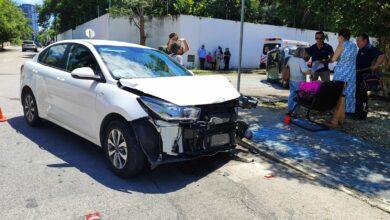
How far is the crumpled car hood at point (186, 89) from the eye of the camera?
4.82m

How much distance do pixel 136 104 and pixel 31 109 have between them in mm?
3160

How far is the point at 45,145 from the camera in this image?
20.4ft

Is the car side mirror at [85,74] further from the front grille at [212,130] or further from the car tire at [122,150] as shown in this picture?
the front grille at [212,130]

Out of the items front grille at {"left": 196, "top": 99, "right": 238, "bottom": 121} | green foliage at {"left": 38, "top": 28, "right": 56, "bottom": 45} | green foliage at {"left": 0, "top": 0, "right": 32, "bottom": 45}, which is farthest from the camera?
green foliage at {"left": 38, "top": 28, "right": 56, "bottom": 45}

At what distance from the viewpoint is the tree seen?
26.6 m

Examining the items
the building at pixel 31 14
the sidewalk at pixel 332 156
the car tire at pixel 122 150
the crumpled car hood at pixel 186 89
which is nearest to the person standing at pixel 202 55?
the sidewalk at pixel 332 156

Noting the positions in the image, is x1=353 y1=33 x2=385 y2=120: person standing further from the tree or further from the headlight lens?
the tree

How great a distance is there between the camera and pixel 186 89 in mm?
5102

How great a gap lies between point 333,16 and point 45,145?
8093 mm

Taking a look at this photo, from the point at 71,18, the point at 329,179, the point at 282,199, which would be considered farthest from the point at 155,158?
the point at 71,18

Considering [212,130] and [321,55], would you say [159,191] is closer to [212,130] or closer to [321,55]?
[212,130]

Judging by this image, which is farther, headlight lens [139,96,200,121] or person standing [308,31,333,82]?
person standing [308,31,333,82]

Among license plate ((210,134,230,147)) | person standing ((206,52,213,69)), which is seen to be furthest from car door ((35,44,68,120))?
person standing ((206,52,213,69))

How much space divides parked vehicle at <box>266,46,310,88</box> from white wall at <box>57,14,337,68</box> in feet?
29.2
